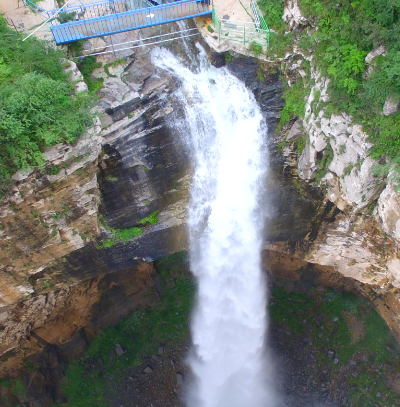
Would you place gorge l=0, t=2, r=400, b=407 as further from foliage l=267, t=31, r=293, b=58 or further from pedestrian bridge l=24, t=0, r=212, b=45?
pedestrian bridge l=24, t=0, r=212, b=45

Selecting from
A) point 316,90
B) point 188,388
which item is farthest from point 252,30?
point 188,388

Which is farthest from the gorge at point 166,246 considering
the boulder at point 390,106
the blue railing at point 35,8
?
the blue railing at point 35,8

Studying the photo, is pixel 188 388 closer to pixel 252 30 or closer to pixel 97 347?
pixel 97 347

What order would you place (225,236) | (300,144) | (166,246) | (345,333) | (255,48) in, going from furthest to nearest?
(345,333), (225,236), (166,246), (300,144), (255,48)

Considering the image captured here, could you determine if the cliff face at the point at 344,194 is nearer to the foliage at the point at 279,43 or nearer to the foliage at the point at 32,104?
the foliage at the point at 279,43

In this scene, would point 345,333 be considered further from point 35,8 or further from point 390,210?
point 35,8

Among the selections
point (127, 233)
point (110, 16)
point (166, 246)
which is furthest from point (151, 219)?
point (110, 16)
